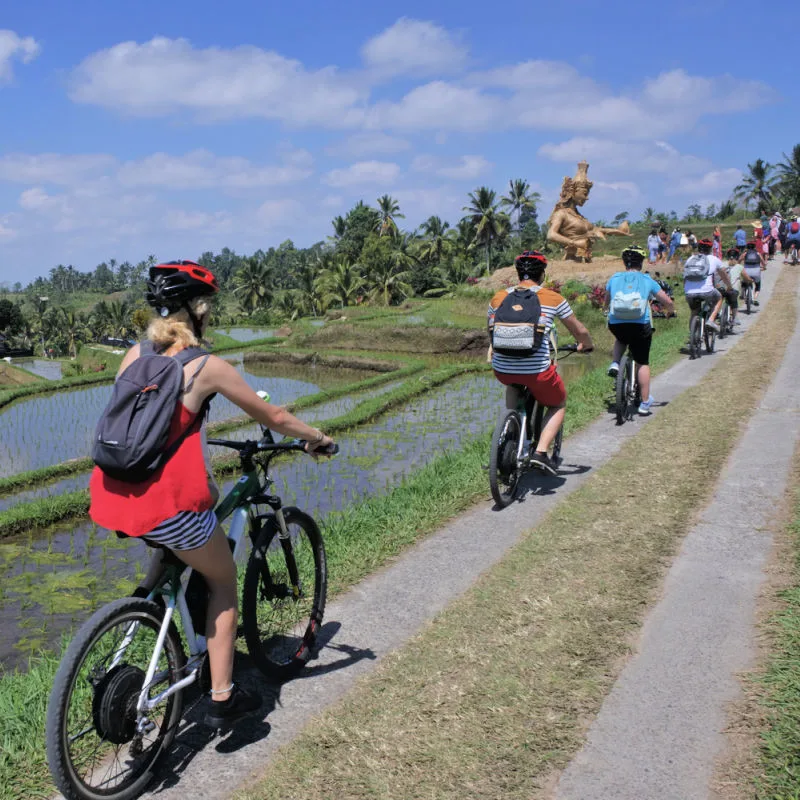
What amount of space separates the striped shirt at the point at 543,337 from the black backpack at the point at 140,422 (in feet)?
11.4

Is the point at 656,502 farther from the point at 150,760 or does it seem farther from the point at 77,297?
the point at 77,297

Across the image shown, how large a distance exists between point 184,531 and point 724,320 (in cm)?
1366

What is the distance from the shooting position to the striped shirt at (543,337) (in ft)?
18.5

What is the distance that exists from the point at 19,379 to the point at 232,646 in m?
27.2

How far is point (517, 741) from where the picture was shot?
2.91 meters

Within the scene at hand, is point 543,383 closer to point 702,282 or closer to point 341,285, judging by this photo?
point 702,282

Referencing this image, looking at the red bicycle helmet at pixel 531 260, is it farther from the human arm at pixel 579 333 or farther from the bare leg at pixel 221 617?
the bare leg at pixel 221 617

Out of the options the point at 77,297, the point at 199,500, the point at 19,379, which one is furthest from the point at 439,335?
the point at 77,297

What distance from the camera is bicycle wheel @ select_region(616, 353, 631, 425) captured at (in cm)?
814

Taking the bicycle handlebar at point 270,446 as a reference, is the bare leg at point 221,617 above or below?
below

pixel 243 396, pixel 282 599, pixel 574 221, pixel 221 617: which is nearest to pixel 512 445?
pixel 282 599

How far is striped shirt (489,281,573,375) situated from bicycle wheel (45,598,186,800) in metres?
3.52

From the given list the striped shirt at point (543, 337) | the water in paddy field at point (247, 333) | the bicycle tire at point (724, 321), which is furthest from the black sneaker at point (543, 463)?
the water in paddy field at point (247, 333)

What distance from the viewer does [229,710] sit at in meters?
2.91
